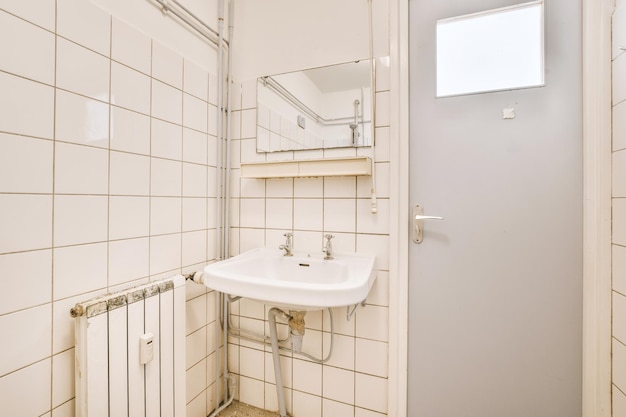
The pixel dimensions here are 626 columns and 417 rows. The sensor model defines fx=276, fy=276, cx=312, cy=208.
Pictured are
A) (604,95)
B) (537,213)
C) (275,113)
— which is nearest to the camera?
(604,95)

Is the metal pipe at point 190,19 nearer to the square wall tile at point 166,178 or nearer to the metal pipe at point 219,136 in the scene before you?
the metal pipe at point 219,136

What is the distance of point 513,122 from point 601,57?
1.09 feet

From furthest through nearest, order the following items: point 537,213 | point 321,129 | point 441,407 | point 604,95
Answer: point 321,129
point 441,407
point 537,213
point 604,95

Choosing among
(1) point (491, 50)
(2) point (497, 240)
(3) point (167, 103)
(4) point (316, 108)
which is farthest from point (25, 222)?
(1) point (491, 50)

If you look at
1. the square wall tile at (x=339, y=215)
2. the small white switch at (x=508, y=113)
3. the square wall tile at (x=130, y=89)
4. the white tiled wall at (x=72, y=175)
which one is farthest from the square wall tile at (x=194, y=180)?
the small white switch at (x=508, y=113)

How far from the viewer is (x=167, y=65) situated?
1.19 m

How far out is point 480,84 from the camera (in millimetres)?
1183

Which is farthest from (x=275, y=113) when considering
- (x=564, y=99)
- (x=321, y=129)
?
(x=564, y=99)

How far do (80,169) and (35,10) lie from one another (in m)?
0.45

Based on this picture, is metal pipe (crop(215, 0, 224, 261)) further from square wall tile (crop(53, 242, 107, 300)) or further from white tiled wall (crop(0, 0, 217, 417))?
square wall tile (crop(53, 242, 107, 300))

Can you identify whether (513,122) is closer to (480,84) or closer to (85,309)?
(480,84)

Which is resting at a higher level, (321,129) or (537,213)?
(321,129)

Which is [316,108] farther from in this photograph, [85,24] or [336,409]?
[336,409]

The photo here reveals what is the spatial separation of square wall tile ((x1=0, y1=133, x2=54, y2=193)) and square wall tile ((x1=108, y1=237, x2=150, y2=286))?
29 cm
